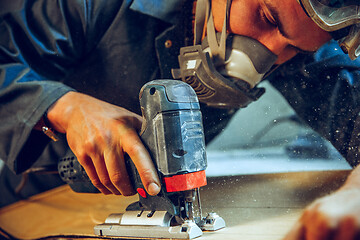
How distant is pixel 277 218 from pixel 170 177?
22cm

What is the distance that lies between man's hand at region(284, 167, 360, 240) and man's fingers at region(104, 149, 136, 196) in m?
0.45

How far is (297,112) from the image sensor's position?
1.04 m

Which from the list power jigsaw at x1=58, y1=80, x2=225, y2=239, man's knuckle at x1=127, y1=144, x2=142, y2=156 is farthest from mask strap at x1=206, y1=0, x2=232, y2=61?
man's knuckle at x1=127, y1=144, x2=142, y2=156

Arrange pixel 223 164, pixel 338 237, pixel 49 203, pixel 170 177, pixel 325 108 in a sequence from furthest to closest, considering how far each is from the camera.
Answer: pixel 49 203
pixel 223 164
pixel 325 108
pixel 170 177
pixel 338 237

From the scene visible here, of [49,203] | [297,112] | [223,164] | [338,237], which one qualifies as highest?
[338,237]

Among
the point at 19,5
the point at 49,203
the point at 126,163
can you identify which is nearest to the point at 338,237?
the point at 126,163

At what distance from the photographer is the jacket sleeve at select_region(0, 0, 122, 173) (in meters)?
0.95

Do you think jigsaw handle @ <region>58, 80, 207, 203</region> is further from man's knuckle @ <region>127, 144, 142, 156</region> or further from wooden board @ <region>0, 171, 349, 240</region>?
wooden board @ <region>0, 171, 349, 240</region>

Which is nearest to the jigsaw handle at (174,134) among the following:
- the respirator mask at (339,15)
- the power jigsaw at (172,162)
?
the power jigsaw at (172,162)

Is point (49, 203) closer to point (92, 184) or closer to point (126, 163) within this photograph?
point (92, 184)

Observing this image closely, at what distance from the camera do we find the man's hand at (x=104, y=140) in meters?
0.73

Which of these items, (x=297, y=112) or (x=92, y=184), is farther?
(x=297, y=112)

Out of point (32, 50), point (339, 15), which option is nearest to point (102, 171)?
point (32, 50)

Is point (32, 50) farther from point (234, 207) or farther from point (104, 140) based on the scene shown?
point (234, 207)
